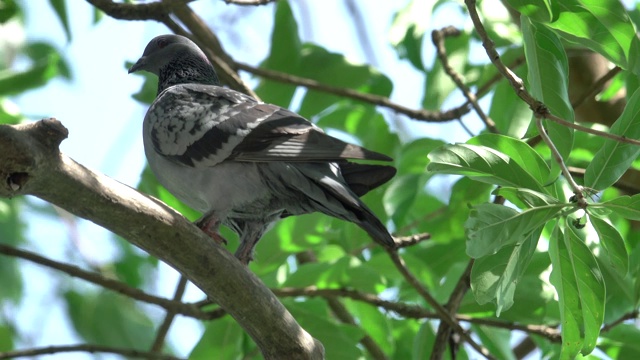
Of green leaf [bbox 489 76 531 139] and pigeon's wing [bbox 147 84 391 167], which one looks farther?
green leaf [bbox 489 76 531 139]

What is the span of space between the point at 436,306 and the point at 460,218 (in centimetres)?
89

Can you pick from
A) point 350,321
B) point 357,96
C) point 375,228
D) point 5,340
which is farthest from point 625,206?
point 5,340

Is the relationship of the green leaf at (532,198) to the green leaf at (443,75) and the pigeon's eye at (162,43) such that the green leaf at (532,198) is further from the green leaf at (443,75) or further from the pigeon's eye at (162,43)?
the pigeon's eye at (162,43)

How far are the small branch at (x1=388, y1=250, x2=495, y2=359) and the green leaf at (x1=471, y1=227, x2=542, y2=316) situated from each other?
104cm

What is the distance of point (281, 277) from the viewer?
4.37m

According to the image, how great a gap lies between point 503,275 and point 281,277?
5.87ft

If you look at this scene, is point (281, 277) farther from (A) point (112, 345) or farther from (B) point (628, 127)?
(B) point (628, 127)

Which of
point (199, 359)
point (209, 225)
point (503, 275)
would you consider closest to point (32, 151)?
point (209, 225)

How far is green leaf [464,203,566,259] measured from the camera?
8.39ft

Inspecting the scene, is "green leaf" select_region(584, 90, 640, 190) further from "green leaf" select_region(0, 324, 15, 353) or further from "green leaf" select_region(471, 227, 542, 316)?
"green leaf" select_region(0, 324, 15, 353)

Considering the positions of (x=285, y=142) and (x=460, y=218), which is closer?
(x=285, y=142)

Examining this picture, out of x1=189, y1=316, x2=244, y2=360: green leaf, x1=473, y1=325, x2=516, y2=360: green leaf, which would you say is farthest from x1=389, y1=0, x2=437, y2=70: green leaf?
x1=189, y1=316, x2=244, y2=360: green leaf

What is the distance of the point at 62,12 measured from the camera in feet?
14.1

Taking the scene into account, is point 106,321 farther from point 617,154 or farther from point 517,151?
point 617,154
